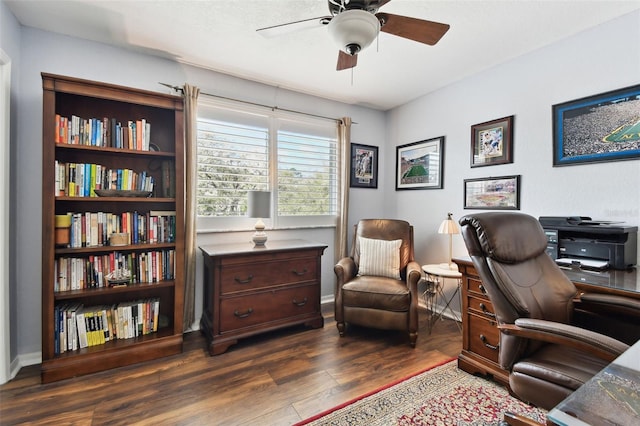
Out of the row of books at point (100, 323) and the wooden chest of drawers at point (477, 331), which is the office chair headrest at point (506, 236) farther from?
the row of books at point (100, 323)

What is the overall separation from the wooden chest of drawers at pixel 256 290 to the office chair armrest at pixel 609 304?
1.93m

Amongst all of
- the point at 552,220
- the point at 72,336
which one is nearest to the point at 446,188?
the point at 552,220

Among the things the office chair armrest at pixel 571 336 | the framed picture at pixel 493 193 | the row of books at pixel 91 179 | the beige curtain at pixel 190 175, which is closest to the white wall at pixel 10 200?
the row of books at pixel 91 179

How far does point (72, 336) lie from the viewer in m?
2.08

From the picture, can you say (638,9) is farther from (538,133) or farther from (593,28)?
(538,133)

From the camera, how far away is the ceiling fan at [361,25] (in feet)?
4.34

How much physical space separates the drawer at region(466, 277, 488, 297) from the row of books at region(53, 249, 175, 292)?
236cm

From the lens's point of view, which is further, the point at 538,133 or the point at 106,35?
the point at 538,133

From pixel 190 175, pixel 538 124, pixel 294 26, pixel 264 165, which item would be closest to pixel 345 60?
pixel 294 26

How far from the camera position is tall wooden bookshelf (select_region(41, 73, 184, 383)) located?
193cm

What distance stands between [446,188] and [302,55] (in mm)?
2016

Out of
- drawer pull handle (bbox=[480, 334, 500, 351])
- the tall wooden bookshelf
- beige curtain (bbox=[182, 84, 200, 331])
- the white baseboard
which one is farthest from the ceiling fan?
the white baseboard

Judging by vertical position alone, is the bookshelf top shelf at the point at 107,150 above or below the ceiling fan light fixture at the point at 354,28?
below

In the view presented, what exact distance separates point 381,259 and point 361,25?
208 centimetres
